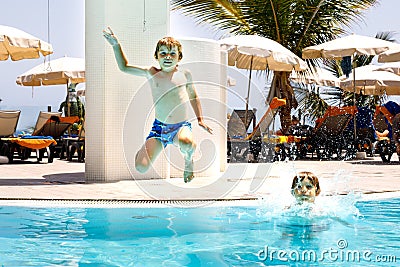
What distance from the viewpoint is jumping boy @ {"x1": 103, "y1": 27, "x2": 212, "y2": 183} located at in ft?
23.9

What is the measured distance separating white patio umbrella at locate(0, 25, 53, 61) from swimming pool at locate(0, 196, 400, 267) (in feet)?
19.8

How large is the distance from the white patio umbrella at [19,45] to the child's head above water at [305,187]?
302 inches

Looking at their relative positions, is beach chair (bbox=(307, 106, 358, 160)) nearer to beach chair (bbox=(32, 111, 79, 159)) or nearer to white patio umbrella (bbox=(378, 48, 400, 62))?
white patio umbrella (bbox=(378, 48, 400, 62))

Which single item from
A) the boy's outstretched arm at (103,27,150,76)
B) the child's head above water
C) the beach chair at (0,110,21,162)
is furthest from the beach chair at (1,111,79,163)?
the child's head above water

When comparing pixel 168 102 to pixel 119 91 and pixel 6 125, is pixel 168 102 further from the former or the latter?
pixel 6 125

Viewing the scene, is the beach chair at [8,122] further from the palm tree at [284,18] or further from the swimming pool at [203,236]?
the swimming pool at [203,236]

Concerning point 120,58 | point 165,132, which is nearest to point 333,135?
point 165,132

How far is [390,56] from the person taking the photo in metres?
13.5

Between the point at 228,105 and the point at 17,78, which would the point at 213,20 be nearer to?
the point at 17,78

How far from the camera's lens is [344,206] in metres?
7.24

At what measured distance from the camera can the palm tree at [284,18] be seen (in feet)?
57.0

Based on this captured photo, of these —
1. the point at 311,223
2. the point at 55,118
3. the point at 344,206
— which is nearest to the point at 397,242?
the point at 311,223

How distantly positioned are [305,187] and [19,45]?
7.82 metres

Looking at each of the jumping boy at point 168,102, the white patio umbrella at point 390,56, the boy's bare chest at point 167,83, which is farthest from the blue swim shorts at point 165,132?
the white patio umbrella at point 390,56
